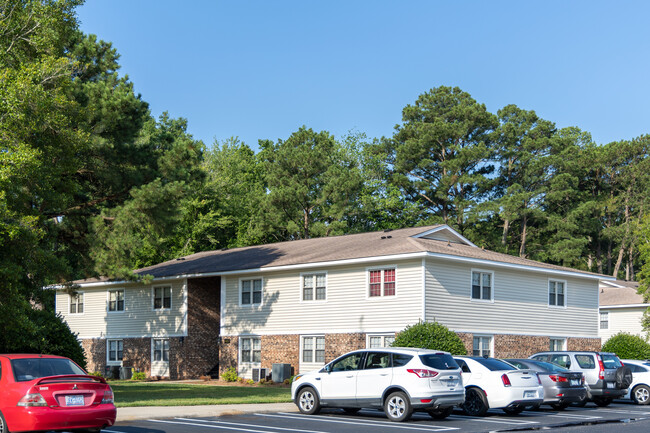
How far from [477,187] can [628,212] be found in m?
15.3

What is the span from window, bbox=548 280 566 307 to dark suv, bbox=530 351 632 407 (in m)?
12.2

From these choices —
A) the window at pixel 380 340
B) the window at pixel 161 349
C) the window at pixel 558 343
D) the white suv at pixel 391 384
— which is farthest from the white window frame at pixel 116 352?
the white suv at pixel 391 384

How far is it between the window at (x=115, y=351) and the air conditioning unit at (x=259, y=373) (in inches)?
397

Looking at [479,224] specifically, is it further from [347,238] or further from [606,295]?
[347,238]

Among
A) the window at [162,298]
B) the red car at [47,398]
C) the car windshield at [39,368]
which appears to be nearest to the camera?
the red car at [47,398]

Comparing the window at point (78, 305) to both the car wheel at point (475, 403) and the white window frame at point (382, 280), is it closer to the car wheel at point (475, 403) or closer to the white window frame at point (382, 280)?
the white window frame at point (382, 280)

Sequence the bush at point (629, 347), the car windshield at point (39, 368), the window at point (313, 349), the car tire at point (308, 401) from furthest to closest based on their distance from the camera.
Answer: the bush at point (629, 347) → the window at point (313, 349) → the car tire at point (308, 401) → the car windshield at point (39, 368)

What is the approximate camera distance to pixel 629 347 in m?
36.2

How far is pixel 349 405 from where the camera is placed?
58.6 feet

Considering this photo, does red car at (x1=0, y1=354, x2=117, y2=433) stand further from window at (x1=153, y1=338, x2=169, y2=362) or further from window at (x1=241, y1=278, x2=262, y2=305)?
window at (x1=153, y1=338, x2=169, y2=362)

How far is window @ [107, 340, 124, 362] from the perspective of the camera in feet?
133

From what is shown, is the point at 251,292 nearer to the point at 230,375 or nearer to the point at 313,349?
the point at 230,375

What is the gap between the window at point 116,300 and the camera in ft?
134

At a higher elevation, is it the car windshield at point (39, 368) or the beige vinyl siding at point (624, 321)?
the car windshield at point (39, 368)
